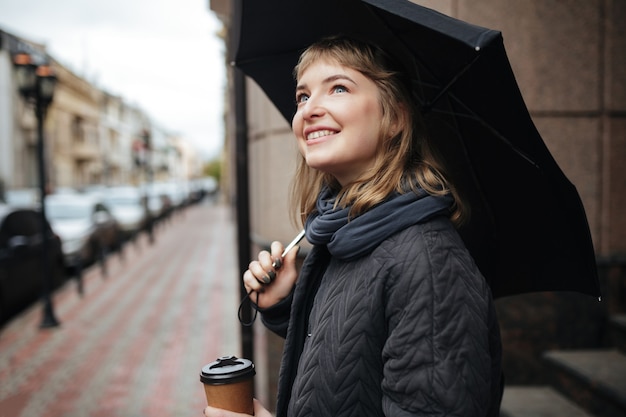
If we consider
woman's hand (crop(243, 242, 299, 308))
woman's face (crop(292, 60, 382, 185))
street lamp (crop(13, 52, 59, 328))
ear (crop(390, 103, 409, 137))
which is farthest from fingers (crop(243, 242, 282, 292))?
street lamp (crop(13, 52, 59, 328))

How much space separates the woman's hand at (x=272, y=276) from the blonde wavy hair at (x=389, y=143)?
0.35 m

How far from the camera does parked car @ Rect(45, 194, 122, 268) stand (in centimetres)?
1292

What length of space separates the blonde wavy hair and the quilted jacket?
0.14m

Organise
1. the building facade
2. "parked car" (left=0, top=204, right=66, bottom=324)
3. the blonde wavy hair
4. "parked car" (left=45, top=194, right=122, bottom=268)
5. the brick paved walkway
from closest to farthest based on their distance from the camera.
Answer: the blonde wavy hair
the brick paved walkway
"parked car" (left=0, top=204, right=66, bottom=324)
"parked car" (left=45, top=194, right=122, bottom=268)
the building facade

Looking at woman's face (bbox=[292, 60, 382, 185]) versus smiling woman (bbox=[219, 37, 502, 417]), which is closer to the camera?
smiling woman (bbox=[219, 37, 502, 417])

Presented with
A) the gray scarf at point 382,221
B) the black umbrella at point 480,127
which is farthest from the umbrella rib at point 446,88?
the gray scarf at point 382,221

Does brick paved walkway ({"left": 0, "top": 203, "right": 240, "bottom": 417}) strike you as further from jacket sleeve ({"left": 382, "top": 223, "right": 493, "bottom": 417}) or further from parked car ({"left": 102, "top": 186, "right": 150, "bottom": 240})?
parked car ({"left": 102, "top": 186, "right": 150, "bottom": 240})

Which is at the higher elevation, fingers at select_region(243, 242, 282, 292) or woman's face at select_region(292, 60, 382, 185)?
woman's face at select_region(292, 60, 382, 185)

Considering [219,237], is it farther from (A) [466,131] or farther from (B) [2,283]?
(A) [466,131]

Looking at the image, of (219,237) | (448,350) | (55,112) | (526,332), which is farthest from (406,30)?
(55,112)

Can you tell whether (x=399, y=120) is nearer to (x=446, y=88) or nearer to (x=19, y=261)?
(x=446, y=88)

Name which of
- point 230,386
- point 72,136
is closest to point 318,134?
point 230,386

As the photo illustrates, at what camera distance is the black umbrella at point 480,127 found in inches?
59.8

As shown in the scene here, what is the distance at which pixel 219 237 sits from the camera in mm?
20844
